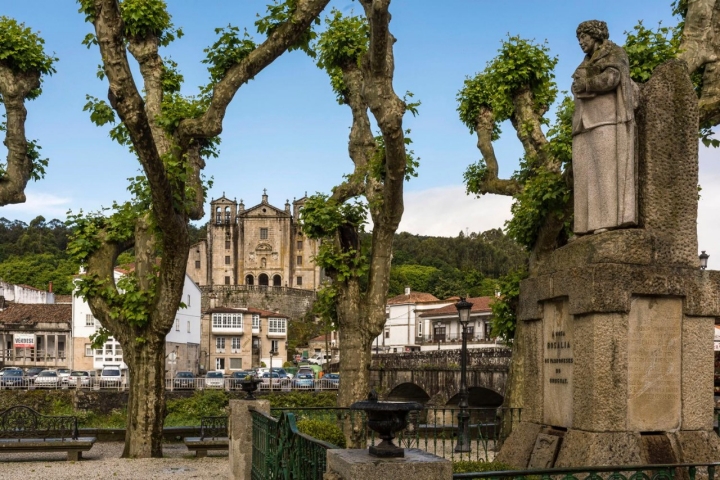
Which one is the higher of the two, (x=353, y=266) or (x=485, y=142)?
(x=485, y=142)

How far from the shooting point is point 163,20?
18.5 metres

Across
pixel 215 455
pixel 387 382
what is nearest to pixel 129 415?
pixel 215 455

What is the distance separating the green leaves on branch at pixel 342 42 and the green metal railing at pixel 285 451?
33.4 ft

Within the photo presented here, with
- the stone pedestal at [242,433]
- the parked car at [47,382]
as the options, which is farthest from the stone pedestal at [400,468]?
the parked car at [47,382]

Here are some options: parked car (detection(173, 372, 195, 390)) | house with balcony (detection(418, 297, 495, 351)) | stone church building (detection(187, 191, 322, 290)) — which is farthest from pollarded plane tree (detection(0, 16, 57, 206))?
stone church building (detection(187, 191, 322, 290))

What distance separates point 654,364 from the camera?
28.4ft

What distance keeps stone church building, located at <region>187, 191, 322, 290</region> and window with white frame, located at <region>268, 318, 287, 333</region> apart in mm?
33617

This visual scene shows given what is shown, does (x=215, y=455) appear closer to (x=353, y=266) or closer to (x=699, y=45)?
(x=353, y=266)

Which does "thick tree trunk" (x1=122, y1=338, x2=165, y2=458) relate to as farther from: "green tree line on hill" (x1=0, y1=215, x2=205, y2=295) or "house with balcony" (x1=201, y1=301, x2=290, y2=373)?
"green tree line on hill" (x1=0, y1=215, x2=205, y2=295)

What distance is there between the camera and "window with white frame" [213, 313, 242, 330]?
86.6 m

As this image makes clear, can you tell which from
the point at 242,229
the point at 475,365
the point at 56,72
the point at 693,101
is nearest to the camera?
the point at 693,101

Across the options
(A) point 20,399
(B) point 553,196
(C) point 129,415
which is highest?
(B) point 553,196

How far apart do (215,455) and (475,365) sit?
26.7 m

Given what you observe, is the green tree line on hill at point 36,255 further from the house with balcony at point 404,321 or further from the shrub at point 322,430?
the shrub at point 322,430
